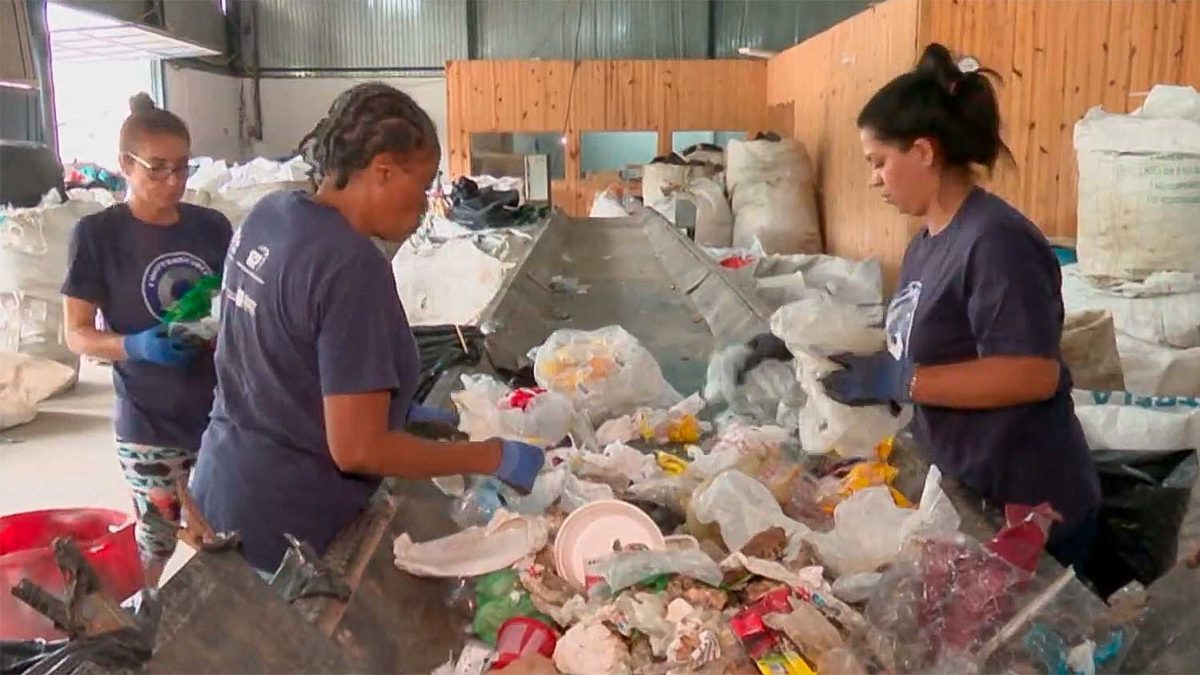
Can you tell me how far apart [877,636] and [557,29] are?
1357 centimetres

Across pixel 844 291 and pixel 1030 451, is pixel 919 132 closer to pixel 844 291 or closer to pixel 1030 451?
pixel 1030 451

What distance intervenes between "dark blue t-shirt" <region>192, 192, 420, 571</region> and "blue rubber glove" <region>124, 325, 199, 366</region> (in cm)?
58

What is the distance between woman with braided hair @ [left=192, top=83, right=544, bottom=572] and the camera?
143 centimetres

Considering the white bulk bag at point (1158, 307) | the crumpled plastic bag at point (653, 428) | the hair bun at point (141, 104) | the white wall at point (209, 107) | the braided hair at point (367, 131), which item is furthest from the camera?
the white wall at point (209, 107)

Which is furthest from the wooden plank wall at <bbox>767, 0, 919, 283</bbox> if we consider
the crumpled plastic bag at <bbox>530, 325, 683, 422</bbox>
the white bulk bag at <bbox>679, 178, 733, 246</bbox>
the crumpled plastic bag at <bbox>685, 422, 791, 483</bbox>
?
the crumpled plastic bag at <bbox>685, 422, 791, 483</bbox>

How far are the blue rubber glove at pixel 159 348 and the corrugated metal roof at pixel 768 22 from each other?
1176cm

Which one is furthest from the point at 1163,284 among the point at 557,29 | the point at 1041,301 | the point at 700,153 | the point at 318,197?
the point at 557,29

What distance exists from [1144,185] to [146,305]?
3.38 m

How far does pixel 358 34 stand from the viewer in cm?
1470

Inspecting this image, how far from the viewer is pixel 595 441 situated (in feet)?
9.05

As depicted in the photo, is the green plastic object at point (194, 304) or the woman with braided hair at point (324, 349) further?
the green plastic object at point (194, 304)

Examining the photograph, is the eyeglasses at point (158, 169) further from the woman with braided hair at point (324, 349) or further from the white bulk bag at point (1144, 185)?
the white bulk bag at point (1144, 185)

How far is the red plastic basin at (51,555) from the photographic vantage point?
1.80m

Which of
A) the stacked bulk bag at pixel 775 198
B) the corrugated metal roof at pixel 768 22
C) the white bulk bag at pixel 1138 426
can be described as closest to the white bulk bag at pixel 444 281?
the stacked bulk bag at pixel 775 198
